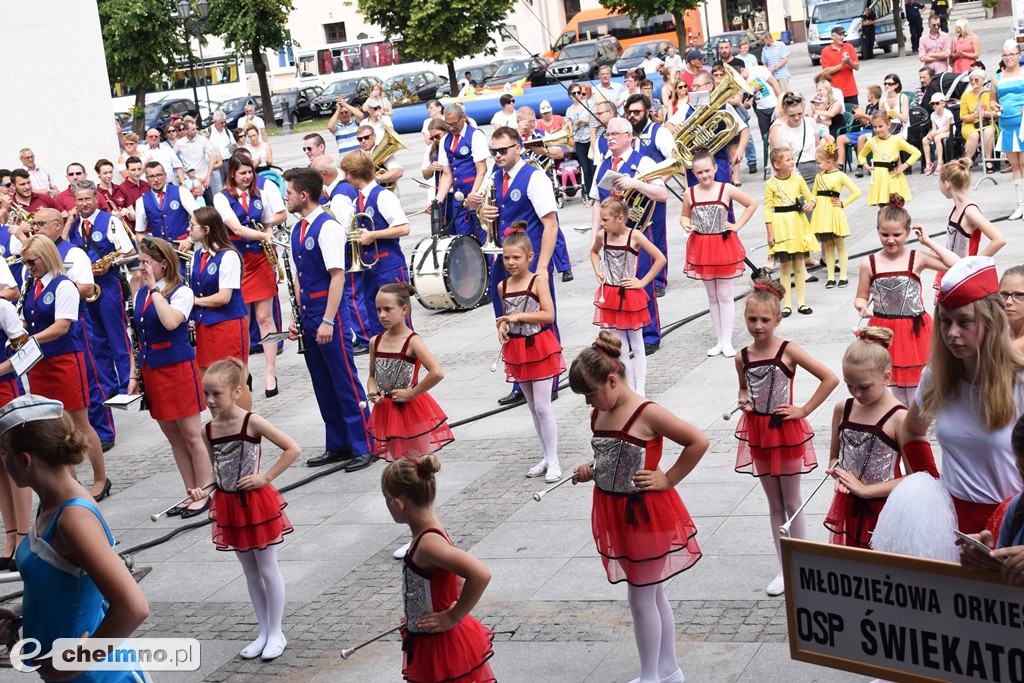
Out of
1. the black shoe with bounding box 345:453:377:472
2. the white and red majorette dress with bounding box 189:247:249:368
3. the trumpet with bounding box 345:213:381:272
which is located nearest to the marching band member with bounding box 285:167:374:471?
the black shoe with bounding box 345:453:377:472

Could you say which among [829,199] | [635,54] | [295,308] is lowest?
[295,308]

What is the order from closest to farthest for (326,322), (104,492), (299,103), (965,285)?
(965,285) < (326,322) < (104,492) < (299,103)

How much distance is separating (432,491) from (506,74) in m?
35.5

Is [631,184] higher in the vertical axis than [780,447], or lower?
higher

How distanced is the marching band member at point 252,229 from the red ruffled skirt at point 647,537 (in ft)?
21.9

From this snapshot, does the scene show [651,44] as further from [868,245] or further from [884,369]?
[884,369]

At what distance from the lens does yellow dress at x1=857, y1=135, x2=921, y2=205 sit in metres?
13.7

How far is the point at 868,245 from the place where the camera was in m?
14.0

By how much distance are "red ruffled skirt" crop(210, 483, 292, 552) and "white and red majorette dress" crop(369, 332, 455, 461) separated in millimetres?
1171

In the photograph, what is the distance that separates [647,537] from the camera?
512cm

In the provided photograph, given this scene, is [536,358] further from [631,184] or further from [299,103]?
[299,103]

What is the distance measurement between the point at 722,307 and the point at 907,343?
313 cm

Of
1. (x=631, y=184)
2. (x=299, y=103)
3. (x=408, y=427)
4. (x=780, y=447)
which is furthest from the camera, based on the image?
(x=299, y=103)

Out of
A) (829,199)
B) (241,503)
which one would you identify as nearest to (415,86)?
(829,199)
